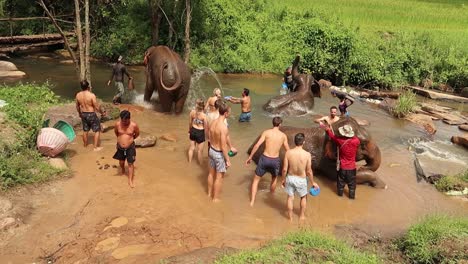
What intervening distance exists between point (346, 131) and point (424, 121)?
7.10 m

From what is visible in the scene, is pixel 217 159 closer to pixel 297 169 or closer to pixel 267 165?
pixel 267 165

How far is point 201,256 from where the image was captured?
199 inches

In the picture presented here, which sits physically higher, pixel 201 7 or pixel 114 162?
pixel 201 7

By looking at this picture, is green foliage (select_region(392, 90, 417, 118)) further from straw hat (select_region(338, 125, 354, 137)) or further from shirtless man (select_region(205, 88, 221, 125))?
shirtless man (select_region(205, 88, 221, 125))

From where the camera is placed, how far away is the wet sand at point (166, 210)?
554cm

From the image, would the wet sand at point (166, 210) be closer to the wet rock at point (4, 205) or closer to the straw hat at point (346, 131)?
the wet rock at point (4, 205)

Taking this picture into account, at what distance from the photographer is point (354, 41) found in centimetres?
1828

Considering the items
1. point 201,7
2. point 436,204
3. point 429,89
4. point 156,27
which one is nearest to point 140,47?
point 156,27

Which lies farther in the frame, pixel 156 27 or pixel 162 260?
pixel 156 27

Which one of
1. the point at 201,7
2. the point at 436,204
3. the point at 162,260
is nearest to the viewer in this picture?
the point at 162,260

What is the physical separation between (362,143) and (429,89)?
39.8 feet

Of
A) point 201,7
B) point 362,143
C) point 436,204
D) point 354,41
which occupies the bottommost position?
point 436,204

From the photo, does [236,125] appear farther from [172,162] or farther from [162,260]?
[162,260]

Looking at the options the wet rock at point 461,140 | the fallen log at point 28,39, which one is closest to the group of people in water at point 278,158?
the wet rock at point 461,140
